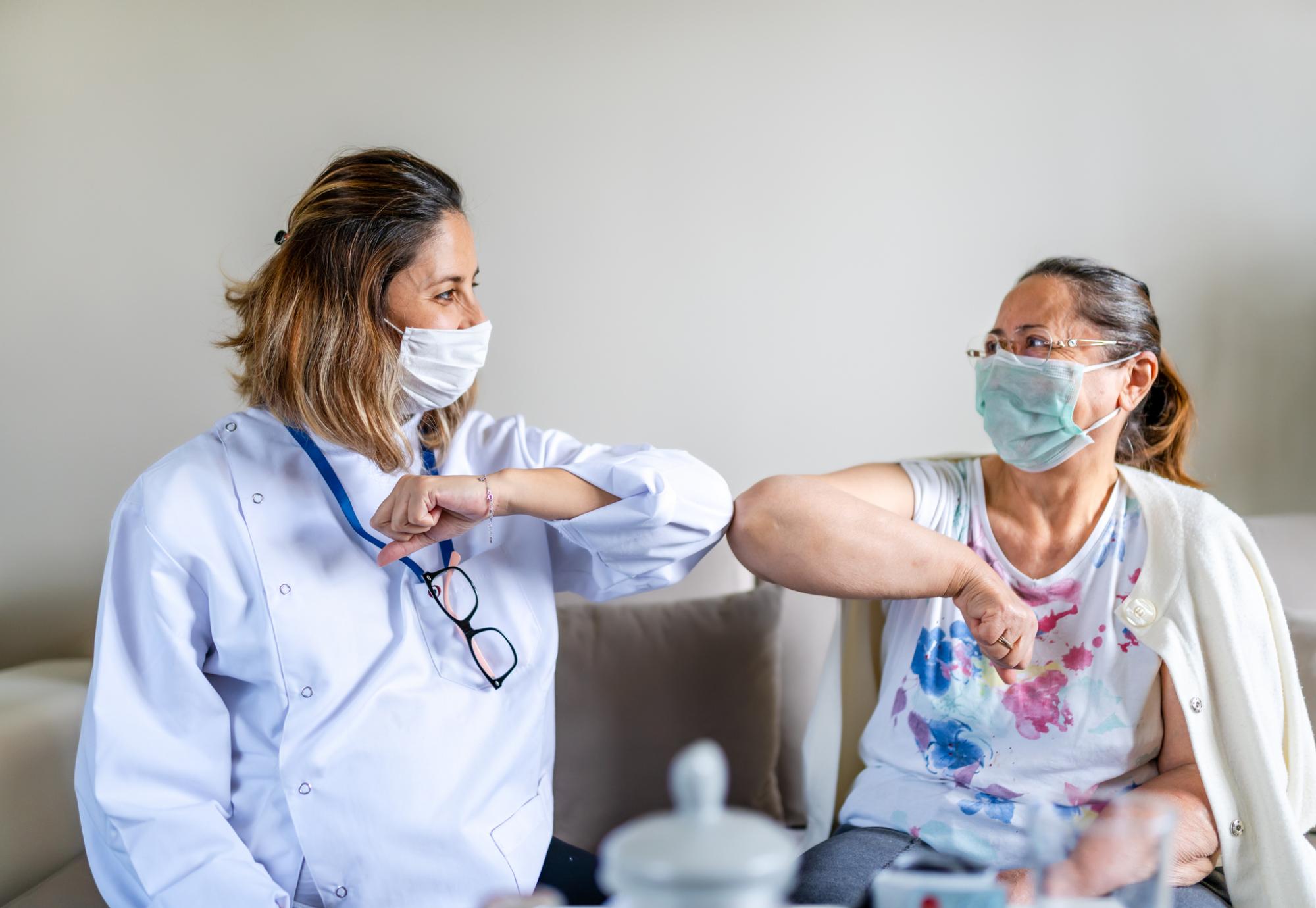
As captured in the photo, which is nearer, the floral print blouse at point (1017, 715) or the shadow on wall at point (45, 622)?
the floral print blouse at point (1017, 715)

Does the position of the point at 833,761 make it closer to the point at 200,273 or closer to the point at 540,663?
the point at 540,663

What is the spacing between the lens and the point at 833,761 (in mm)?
1565

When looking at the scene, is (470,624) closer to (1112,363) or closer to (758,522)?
(758,522)

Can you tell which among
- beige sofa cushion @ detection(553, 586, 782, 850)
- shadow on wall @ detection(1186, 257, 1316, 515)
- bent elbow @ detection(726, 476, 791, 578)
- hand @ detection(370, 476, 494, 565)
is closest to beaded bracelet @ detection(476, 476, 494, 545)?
hand @ detection(370, 476, 494, 565)

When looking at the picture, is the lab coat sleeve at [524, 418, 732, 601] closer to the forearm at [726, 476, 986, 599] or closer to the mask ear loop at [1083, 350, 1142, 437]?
the forearm at [726, 476, 986, 599]

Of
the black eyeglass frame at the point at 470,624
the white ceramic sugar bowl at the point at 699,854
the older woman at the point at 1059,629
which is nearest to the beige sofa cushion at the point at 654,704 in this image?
the older woman at the point at 1059,629

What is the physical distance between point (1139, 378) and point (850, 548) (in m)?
0.55

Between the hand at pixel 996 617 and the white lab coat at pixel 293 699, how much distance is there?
372 millimetres

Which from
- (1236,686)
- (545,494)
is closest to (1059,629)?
(1236,686)

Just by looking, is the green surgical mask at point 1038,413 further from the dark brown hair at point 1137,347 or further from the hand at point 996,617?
the hand at point 996,617

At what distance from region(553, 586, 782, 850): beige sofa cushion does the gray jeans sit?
373 mm

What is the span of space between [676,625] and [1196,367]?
1324mm

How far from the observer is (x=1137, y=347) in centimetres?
146

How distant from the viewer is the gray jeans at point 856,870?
1.23m
